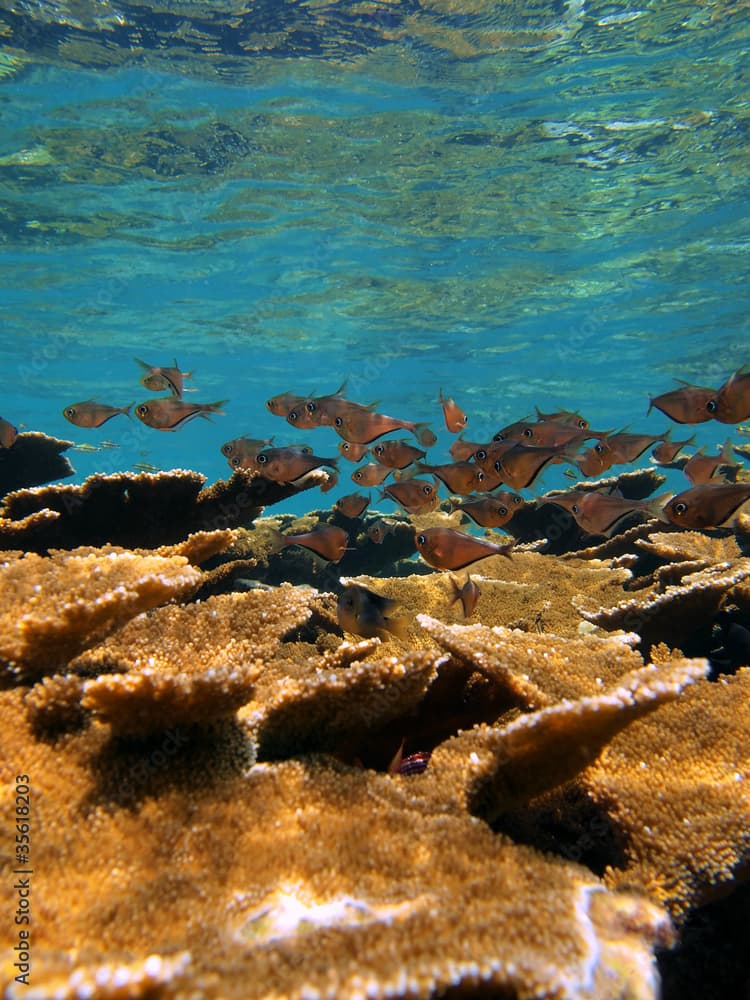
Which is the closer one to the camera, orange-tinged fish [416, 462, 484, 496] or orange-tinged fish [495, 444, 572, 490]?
orange-tinged fish [495, 444, 572, 490]

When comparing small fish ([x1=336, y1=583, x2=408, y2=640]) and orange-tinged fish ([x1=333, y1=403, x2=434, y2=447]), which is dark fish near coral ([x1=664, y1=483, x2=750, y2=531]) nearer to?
small fish ([x1=336, y1=583, x2=408, y2=640])

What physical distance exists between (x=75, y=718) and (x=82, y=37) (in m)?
15.3

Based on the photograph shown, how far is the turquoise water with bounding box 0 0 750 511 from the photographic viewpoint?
1251 cm

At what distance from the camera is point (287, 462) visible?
4398mm

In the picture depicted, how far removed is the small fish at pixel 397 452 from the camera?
5203mm

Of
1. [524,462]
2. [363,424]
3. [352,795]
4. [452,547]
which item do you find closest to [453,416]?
[363,424]

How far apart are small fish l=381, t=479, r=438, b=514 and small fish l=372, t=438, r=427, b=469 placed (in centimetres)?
42

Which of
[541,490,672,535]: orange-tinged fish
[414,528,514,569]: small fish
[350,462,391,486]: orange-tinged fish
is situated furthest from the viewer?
[350,462,391,486]: orange-tinged fish

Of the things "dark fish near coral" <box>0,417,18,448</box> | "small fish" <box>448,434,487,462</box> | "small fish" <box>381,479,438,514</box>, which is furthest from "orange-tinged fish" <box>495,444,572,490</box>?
"dark fish near coral" <box>0,417,18,448</box>

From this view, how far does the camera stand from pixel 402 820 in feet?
6.28

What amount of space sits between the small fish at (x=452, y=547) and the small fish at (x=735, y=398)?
1914 millimetres

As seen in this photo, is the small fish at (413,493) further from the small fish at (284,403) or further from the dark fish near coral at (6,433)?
the dark fish near coral at (6,433)

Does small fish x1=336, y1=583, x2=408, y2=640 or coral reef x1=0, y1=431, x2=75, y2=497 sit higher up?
small fish x1=336, y1=583, x2=408, y2=640

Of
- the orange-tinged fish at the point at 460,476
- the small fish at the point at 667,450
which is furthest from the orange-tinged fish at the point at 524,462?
the small fish at the point at 667,450
